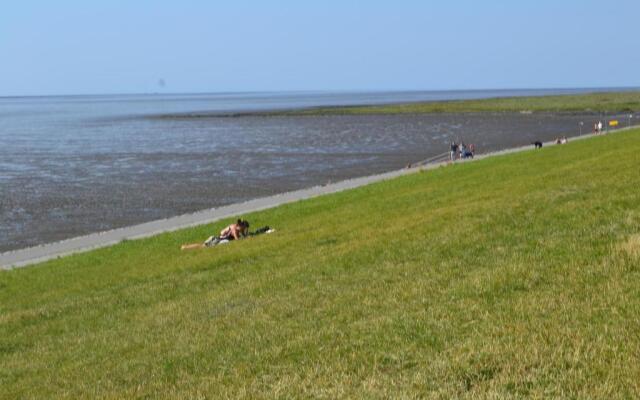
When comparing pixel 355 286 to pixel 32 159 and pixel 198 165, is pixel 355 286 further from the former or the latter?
pixel 32 159

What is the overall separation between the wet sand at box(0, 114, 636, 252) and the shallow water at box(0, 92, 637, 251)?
2.5 inches

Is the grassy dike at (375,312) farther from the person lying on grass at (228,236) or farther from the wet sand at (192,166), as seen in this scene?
the wet sand at (192,166)

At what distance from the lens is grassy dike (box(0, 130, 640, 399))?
6977mm

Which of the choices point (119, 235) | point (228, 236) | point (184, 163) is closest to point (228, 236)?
point (228, 236)

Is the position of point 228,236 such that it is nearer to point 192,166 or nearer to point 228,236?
point 228,236

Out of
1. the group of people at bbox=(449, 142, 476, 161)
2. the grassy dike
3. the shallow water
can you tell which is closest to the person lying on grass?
the grassy dike

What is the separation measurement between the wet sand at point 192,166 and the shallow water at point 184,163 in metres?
0.06

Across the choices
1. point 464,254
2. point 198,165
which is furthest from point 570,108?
point 464,254

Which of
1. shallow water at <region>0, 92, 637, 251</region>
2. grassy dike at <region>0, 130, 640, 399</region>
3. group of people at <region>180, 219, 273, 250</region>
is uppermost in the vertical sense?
grassy dike at <region>0, 130, 640, 399</region>

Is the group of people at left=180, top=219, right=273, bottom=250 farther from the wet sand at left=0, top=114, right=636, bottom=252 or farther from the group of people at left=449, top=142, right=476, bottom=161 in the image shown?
the group of people at left=449, top=142, right=476, bottom=161

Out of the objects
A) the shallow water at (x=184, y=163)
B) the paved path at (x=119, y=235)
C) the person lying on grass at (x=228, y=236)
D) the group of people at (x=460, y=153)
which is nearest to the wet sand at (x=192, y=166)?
the shallow water at (x=184, y=163)

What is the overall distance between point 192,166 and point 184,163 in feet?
7.97

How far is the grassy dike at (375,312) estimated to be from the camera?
6.98 metres

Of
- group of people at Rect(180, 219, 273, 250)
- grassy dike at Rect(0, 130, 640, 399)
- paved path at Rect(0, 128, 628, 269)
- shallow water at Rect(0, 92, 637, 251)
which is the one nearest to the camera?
grassy dike at Rect(0, 130, 640, 399)
